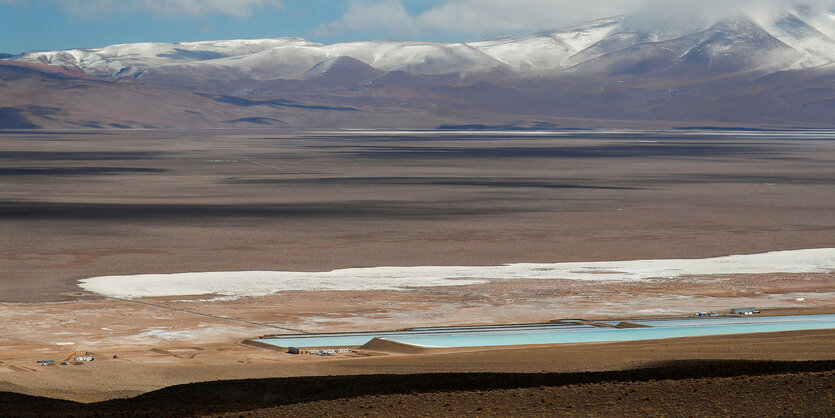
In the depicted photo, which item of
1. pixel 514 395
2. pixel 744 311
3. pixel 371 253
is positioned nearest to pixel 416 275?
pixel 371 253

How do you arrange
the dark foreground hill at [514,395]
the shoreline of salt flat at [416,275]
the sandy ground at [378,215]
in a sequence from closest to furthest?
the dark foreground hill at [514,395] < the shoreline of salt flat at [416,275] < the sandy ground at [378,215]

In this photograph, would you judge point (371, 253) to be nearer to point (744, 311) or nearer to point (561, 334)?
point (744, 311)

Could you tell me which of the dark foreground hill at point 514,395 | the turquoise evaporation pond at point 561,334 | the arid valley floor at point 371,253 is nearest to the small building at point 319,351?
the arid valley floor at point 371,253

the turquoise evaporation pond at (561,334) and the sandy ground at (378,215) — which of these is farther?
the sandy ground at (378,215)

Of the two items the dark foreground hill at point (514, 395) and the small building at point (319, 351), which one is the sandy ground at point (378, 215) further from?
the dark foreground hill at point (514, 395)

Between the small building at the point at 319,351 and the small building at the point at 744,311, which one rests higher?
the small building at the point at 319,351

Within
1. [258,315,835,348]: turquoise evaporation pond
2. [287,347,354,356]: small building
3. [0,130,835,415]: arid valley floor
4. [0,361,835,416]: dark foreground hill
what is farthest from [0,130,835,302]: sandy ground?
[0,361,835,416]: dark foreground hill
